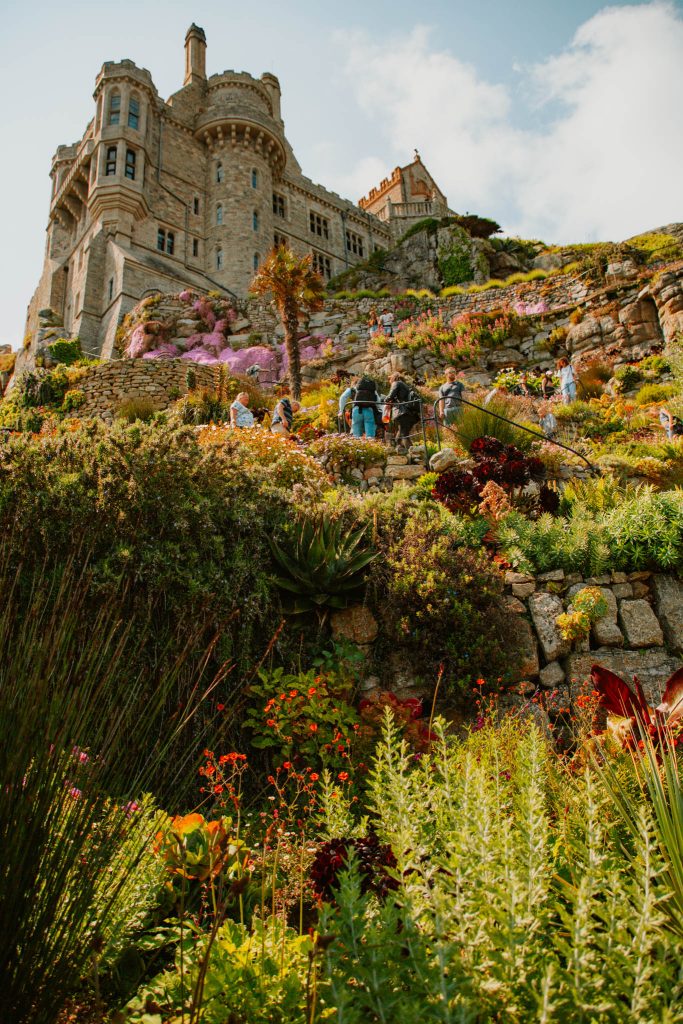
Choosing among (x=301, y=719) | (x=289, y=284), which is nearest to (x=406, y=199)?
(x=289, y=284)

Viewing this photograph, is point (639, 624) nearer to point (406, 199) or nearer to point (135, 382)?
point (135, 382)

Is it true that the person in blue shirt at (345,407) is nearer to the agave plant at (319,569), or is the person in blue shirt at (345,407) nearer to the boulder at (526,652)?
the agave plant at (319,569)

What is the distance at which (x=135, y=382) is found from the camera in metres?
17.0

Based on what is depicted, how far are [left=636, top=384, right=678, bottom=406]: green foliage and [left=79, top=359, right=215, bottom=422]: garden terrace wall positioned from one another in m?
10.8

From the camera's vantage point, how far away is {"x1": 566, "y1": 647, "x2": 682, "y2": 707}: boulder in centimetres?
580

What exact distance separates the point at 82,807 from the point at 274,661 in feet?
11.8

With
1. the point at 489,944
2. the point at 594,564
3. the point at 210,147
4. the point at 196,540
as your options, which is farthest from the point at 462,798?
the point at 210,147

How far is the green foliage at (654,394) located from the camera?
15336mm

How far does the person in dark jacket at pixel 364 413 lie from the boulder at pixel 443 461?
2532mm

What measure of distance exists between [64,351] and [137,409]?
→ 1408 centimetres

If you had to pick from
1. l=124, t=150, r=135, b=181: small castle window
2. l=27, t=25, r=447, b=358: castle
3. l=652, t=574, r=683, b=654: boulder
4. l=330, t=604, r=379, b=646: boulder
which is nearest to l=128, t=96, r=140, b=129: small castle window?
l=27, t=25, r=447, b=358: castle

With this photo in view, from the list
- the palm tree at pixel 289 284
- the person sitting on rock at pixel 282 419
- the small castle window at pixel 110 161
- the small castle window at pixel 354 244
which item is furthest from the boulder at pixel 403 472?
the small castle window at pixel 354 244

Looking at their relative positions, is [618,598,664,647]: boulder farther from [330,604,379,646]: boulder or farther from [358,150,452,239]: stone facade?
[358,150,452,239]: stone facade

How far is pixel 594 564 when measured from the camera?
21.8 ft
